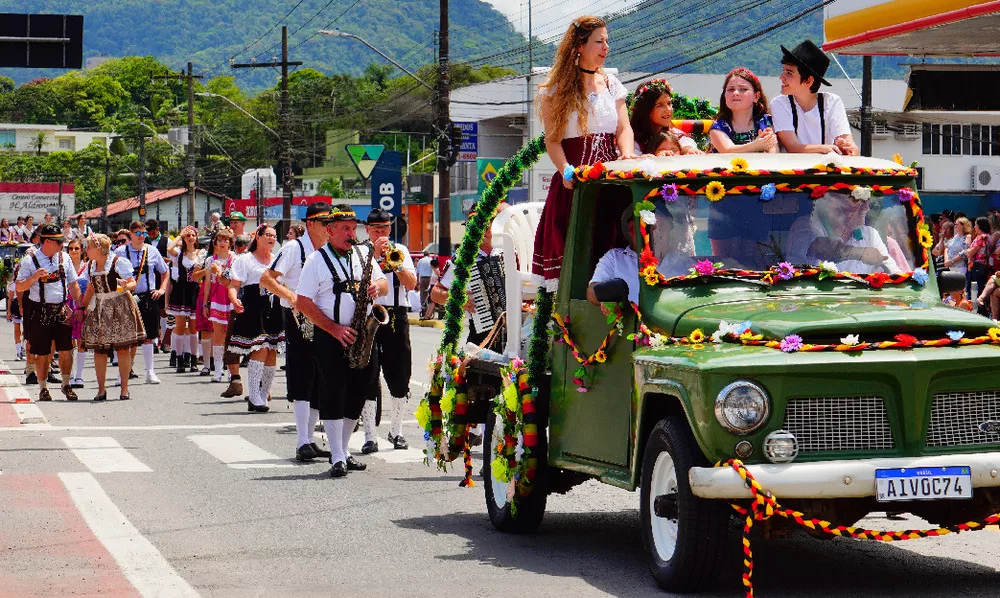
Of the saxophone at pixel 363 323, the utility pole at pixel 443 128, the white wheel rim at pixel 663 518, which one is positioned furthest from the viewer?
the utility pole at pixel 443 128

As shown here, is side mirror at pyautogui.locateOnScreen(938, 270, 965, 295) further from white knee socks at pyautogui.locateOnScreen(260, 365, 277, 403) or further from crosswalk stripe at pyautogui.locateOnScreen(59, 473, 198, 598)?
white knee socks at pyautogui.locateOnScreen(260, 365, 277, 403)

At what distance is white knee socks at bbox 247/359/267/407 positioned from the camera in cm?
1823

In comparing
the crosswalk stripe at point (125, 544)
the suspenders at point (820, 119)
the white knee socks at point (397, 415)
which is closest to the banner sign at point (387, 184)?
the white knee socks at point (397, 415)

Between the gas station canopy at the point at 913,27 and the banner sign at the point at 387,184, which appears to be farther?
the banner sign at the point at 387,184

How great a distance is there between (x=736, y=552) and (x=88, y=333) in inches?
464

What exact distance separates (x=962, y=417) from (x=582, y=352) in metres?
2.18

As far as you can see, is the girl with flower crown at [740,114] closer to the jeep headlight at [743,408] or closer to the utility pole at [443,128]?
the jeep headlight at [743,408]

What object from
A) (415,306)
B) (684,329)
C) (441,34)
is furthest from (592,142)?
(441,34)

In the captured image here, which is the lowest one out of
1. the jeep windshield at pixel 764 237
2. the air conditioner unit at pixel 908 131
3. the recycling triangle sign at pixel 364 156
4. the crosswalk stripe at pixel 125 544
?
the crosswalk stripe at pixel 125 544

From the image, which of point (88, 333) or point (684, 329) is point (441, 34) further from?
point (684, 329)

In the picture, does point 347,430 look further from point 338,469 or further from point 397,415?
A: point 397,415

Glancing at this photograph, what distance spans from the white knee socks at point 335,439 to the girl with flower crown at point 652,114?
4113mm

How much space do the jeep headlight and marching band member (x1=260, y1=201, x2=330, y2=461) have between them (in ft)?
21.5

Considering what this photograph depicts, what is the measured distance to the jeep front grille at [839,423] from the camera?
7129 mm
